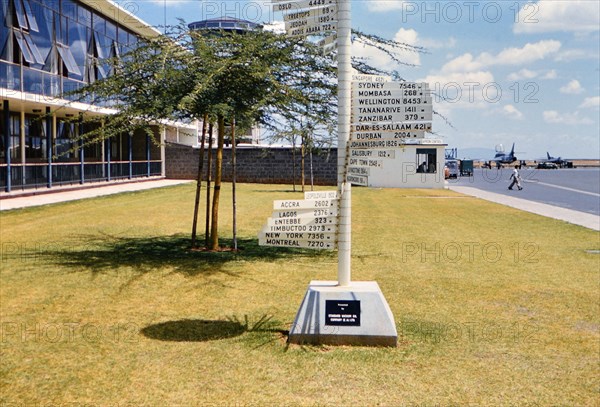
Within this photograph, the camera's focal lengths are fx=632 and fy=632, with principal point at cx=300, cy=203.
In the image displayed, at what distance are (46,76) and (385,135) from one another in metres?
23.7

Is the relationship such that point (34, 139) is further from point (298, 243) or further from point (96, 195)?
point (298, 243)

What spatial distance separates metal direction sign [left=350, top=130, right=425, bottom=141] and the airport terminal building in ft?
51.6

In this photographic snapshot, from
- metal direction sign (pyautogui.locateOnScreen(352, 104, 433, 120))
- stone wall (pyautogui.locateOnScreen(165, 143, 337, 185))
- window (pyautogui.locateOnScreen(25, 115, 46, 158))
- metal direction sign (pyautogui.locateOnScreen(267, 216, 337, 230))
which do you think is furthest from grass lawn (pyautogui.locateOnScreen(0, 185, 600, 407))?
stone wall (pyautogui.locateOnScreen(165, 143, 337, 185))

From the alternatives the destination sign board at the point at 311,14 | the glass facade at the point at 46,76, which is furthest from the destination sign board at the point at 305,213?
the glass facade at the point at 46,76

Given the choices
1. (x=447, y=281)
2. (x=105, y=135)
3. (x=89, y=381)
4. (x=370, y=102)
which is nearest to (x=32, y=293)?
(x=105, y=135)

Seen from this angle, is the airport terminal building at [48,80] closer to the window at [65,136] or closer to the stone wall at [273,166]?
the window at [65,136]

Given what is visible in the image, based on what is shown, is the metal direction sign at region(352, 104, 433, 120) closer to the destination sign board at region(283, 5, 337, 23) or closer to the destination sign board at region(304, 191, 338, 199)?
the destination sign board at region(304, 191, 338, 199)

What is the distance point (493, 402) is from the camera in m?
4.91

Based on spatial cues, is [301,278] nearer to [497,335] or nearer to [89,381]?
[497,335]

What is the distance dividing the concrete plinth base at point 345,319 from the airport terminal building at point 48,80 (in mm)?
15796

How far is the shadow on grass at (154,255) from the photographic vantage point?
33.8ft

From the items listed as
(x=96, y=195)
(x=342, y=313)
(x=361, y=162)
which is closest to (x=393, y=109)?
(x=361, y=162)

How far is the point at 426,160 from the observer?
42625 mm

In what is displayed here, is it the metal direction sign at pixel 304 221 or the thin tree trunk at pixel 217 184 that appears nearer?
the metal direction sign at pixel 304 221
